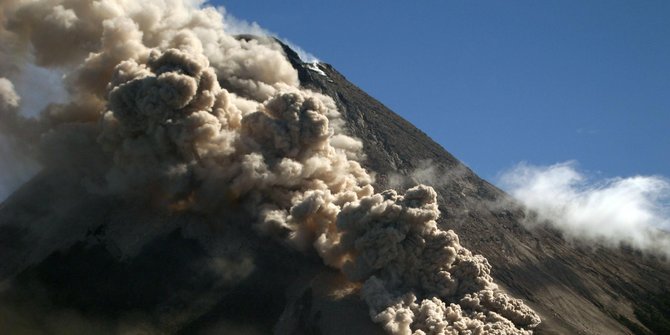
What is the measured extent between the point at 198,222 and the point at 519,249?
33844mm

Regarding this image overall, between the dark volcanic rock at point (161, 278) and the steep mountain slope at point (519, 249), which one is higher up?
the steep mountain slope at point (519, 249)

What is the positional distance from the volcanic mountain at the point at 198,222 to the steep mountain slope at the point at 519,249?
2.72 m

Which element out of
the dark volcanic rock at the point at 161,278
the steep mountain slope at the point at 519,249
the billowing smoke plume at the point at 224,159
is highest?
the steep mountain slope at the point at 519,249

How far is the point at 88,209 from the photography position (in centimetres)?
5928

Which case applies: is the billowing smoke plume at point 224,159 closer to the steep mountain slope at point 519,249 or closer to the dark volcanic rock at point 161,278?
the dark volcanic rock at point 161,278

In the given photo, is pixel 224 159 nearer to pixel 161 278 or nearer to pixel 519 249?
pixel 161 278

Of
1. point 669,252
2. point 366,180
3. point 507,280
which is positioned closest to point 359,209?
point 366,180

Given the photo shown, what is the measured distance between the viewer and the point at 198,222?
189 feet

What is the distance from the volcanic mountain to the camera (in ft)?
170

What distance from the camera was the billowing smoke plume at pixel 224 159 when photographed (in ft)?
170

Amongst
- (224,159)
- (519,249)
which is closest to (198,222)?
(224,159)

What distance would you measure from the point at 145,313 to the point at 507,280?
1237 inches

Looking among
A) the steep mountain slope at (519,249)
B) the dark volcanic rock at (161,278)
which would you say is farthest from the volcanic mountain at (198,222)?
the steep mountain slope at (519,249)

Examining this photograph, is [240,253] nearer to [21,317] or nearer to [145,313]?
[145,313]
